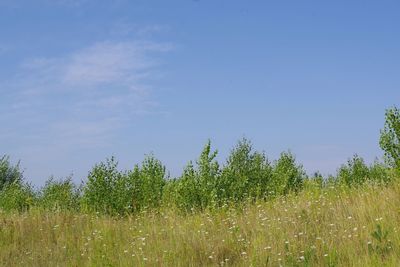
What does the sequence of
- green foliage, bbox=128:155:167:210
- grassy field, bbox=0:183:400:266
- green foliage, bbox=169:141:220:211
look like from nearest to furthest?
grassy field, bbox=0:183:400:266
green foliage, bbox=169:141:220:211
green foliage, bbox=128:155:167:210

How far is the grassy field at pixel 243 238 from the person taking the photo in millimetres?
9477

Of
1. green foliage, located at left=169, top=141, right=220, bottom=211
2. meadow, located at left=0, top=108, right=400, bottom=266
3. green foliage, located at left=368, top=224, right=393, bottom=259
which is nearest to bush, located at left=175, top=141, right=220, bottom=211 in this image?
green foliage, located at left=169, top=141, right=220, bottom=211

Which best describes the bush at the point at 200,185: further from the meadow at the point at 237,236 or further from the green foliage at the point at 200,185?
the meadow at the point at 237,236

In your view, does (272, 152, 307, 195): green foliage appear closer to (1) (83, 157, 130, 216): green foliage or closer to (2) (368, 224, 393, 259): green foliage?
(1) (83, 157, 130, 216): green foliage

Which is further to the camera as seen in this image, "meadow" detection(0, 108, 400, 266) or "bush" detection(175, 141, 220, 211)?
"bush" detection(175, 141, 220, 211)

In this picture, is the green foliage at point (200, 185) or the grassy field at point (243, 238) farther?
the green foliage at point (200, 185)

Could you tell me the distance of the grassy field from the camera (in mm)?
9477

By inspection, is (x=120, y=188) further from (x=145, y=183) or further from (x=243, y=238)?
(x=243, y=238)

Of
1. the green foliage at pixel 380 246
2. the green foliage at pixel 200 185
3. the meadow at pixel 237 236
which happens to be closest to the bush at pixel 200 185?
the green foliage at pixel 200 185

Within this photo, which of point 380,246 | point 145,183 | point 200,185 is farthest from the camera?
point 145,183

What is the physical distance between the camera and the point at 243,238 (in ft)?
37.0

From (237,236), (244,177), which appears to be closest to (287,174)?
(244,177)

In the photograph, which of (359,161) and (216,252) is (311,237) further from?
(359,161)

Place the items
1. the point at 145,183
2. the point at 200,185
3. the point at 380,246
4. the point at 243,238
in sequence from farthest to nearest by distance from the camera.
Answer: the point at 145,183
the point at 200,185
the point at 243,238
the point at 380,246
